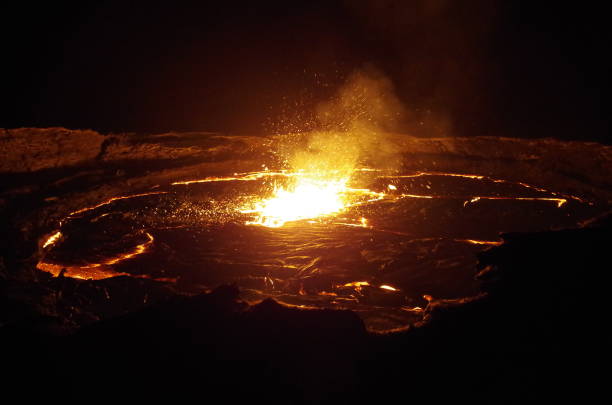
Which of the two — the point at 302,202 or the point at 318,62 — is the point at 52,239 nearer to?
the point at 302,202

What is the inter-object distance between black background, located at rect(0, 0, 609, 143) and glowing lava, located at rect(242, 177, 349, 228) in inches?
22.6

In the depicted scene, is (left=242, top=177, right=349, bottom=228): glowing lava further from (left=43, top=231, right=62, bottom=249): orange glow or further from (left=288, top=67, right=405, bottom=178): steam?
(left=43, top=231, right=62, bottom=249): orange glow

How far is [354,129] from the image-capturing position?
4.22 meters

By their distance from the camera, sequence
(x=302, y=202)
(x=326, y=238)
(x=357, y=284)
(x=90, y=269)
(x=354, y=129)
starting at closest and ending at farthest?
Answer: (x=357, y=284)
(x=90, y=269)
(x=326, y=238)
(x=302, y=202)
(x=354, y=129)

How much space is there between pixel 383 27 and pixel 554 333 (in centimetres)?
309

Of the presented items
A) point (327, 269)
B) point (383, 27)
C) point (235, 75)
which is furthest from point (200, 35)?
point (327, 269)

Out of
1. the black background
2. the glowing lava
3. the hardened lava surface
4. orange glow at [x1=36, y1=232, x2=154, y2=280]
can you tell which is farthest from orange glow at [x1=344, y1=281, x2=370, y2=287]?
the black background

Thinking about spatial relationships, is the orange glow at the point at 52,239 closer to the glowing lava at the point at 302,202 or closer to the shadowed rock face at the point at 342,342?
the shadowed rock face at the point at 342,342

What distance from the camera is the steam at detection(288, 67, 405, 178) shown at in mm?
3971

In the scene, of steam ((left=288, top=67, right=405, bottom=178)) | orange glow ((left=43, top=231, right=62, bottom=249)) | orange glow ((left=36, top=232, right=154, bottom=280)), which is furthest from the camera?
steam ((left=288, top=67, right=405, bottom=178))

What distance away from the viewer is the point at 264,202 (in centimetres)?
374

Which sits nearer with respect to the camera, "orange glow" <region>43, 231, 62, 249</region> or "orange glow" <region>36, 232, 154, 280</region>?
"orange glow" <region>36, 232, 154, 280</region>

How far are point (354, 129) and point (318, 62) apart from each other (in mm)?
729

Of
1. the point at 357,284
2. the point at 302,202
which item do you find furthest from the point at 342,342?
the point at 302,202
